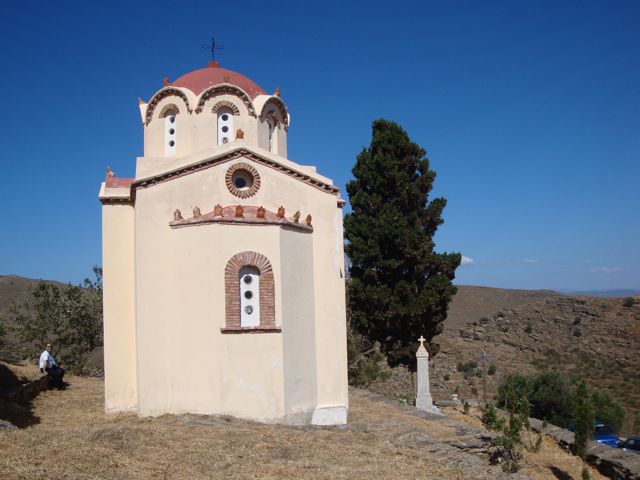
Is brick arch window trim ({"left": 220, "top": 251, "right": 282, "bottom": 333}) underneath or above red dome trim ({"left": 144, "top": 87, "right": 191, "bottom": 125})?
underneath

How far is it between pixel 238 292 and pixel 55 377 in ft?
30.6

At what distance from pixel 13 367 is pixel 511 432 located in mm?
16527

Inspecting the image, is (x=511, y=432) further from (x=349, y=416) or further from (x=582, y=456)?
(x=349, y=416)

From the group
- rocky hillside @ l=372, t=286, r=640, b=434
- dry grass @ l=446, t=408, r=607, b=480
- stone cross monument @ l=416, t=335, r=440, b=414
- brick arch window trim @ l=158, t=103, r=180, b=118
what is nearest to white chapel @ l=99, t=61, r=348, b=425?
brick arch window trim @ l=158, t=103, r=180, b=118

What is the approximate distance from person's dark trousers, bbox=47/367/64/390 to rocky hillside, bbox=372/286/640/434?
1790 centimetres

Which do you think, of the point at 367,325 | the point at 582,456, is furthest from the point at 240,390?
the point at 367,325

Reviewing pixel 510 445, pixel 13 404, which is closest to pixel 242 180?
pixel 13 404

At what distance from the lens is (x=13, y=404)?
1554 cm

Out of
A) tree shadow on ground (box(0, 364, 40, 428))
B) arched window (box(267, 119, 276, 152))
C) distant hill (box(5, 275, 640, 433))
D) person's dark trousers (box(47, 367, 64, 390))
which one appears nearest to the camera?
tree shadow on ground (box(0, 364, 40, 428))

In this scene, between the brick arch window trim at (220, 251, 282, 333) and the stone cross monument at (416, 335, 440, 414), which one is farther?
the stone cross monument at (416, 335, 440, 414)

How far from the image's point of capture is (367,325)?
23016 mm

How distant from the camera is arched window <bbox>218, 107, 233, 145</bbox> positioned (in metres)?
17.2

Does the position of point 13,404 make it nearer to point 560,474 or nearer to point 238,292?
point 238,292

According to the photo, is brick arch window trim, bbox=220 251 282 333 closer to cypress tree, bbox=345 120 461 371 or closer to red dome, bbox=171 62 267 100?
red dome, bbox=171 62 267 100
